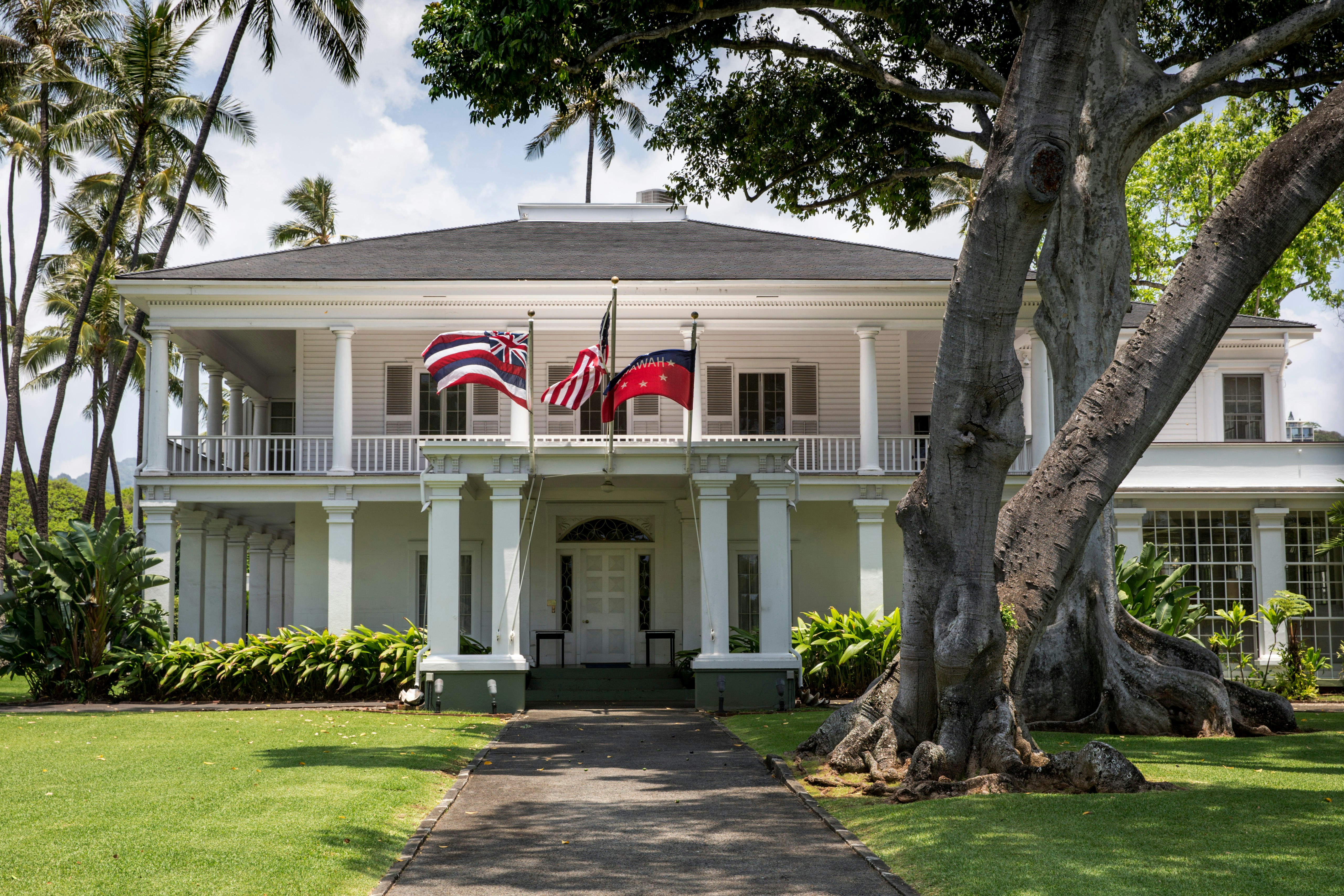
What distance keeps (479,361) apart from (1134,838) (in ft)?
32.9

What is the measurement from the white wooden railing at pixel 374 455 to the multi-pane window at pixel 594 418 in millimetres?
957

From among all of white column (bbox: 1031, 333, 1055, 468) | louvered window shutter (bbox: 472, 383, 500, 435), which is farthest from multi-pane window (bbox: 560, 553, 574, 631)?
white column (bbox: 1031, 333, 1055, 468)

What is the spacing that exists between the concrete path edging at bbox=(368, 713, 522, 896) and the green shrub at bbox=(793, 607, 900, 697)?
21.8ft

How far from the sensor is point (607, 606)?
22.6 metres

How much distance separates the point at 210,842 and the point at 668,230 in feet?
69.0

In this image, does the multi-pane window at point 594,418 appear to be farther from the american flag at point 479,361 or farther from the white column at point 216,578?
the american flag at point 479,361

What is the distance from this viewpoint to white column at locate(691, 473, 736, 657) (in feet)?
54.9

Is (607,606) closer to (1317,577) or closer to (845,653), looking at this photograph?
(845,653)

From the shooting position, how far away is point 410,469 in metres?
21.5

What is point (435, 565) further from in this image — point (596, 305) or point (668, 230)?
point (668, 230)

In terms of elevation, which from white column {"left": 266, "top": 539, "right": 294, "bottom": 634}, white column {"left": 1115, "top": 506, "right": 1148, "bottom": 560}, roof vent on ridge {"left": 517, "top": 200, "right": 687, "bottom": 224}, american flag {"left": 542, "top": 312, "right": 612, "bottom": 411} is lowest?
white column {"left": 266, "top": 539, "right": 294, "bottom": 634}

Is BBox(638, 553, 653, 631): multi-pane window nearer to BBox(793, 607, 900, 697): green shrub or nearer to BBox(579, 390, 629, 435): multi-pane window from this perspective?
BBox(579, 390, 629, 435): multi-pane window

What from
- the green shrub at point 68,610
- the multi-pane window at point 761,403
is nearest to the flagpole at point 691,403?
the multi-pane window at point 761,403

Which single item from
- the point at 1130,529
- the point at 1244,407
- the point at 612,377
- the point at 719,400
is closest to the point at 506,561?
the point at 612,377
